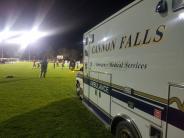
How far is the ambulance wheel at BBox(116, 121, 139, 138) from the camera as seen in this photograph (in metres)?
4.95

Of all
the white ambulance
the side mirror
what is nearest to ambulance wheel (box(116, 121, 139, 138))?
the white ambulance

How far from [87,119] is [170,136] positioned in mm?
5465

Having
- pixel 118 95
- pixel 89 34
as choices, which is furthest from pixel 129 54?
pixel 89 34

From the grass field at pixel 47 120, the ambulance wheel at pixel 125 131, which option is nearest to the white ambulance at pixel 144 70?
the ambulance wheel at pixel 125 131

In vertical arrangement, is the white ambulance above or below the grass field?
above

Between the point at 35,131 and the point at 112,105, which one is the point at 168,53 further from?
the point at 35,131

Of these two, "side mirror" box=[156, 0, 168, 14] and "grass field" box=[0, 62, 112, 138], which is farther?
"grass field" box=[0, 62, 112, 138]

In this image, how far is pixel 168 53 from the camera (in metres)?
3.92

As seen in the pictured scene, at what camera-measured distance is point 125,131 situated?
210 inches

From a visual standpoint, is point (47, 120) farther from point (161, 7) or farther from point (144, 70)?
point (161, 7)

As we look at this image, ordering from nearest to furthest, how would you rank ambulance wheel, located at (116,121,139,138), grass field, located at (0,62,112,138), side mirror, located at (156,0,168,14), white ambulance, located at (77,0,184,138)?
1. white ambulance, located at (77,0,184,138)
2. side mirror, located at (156,0,168,14)
3. ambulance wheel, located at (116,121,139,138)
4. grass field, located at (0,62,112,138)

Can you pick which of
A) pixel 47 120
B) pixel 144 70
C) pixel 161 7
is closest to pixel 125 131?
pixel 144 70

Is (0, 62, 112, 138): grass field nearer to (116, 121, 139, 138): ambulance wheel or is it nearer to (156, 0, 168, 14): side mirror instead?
(116, 121, 139, 138): ambulance wheel

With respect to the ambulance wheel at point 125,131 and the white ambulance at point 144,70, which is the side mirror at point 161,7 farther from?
the ambulance wheel at point 125,131
